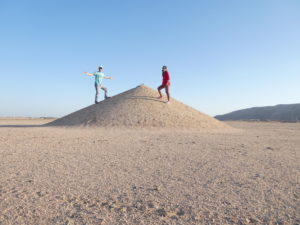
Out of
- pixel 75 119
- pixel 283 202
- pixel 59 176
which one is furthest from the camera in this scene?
pixel 75 119

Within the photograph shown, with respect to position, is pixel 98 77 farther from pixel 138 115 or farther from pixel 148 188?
pixel 148 188

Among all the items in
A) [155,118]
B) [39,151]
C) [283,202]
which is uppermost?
[155,118]

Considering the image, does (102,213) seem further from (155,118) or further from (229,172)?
(155,118)

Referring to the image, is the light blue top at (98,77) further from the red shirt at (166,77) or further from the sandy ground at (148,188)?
the sandy ground at (148,188)

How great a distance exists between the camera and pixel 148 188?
10.6ft

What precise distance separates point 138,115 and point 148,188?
32.8 feet

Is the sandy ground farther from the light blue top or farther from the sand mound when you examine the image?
the light blue top

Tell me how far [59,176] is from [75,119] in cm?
1099

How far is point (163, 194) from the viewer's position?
118 inches

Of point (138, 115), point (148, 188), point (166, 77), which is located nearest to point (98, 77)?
point (138, 115)

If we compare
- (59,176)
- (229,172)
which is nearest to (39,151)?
(59,176)

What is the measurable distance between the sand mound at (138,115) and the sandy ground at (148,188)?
711 centimetres

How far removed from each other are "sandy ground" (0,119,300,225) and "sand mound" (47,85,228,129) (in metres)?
7.11

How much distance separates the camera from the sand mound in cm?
1257
